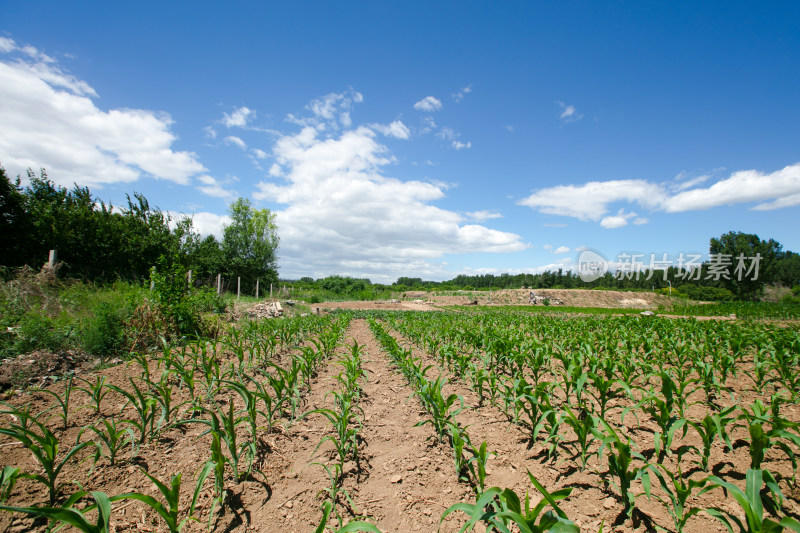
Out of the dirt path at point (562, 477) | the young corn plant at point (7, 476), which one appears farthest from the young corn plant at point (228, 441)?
the dirt path at point (562, 477)

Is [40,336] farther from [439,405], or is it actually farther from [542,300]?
[542,300]

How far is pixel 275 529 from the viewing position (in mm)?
1964

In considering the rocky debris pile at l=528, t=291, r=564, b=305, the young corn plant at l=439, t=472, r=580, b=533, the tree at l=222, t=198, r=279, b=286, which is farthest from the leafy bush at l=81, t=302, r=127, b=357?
the rocky debris pile at l=528, t=291, r=564, b=305

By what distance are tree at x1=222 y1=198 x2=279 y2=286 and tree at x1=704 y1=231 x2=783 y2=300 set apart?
2657 inches

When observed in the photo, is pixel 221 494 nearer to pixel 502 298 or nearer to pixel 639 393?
pixel 639 393

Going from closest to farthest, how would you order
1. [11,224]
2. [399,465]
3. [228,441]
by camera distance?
[228,441], [399,465], [11,224]

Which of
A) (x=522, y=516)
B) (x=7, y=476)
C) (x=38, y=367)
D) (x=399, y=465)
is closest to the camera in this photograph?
(x=522, y=516)

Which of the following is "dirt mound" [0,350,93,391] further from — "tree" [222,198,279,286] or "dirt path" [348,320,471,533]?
"tree" [222,198,279,286]

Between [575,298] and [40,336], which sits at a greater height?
[40,336]

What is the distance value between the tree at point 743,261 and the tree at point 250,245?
67.5 meters

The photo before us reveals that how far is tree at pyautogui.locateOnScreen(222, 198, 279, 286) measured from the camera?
114ft

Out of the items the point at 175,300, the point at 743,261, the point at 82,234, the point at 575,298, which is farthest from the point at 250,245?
the point at 743,261

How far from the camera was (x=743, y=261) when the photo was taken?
157 ft

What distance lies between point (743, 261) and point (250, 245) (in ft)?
230
